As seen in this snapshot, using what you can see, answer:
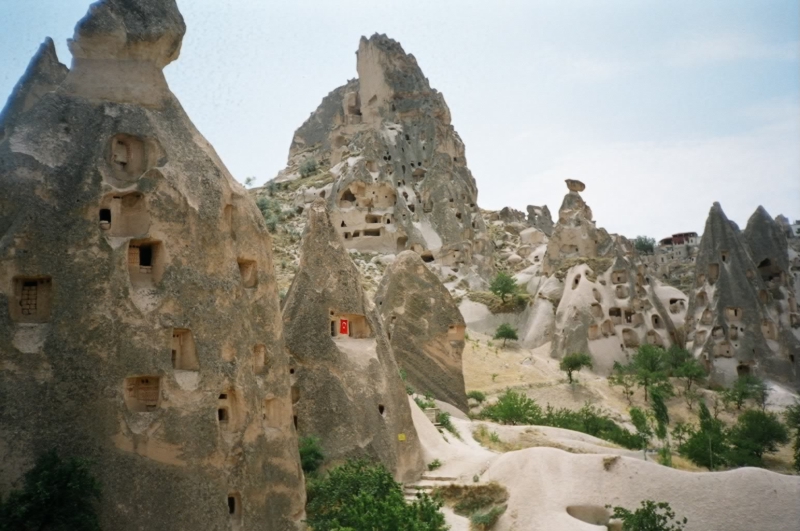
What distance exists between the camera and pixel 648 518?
16.5 m

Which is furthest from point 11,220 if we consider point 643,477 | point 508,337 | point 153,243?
point 508,337

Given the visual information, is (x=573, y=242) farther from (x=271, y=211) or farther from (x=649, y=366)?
(x=271, y=211)

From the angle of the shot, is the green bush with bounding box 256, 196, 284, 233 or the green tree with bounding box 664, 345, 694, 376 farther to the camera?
the green bush with bounding box 256, 196, 284, 233

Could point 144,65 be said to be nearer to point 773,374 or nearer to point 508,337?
point 508,337

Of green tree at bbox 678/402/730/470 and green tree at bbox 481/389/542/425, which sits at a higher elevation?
green tree at bbox 481/389/542/425

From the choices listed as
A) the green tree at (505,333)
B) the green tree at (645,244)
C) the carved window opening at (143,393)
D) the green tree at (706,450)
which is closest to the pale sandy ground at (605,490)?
the carved window opening at (143,393)

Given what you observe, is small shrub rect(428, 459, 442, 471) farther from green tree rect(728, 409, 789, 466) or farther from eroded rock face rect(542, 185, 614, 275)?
eroded rock face rect(542, 185, 614, 275)

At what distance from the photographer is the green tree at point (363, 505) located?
15.8 meters

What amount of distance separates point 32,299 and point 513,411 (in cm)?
2311

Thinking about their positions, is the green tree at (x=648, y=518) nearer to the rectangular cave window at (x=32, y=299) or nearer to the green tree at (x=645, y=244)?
the rectangular cave window at (x=32, y=299)

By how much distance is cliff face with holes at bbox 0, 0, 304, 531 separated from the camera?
44.3 feet

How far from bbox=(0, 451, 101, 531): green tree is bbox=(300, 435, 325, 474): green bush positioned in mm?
6504

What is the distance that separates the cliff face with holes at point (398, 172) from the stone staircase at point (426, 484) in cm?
2768

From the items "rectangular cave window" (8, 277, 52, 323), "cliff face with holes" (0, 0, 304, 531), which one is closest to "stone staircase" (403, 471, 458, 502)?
"cliff face with holes" (0, 0, 304, 531)
